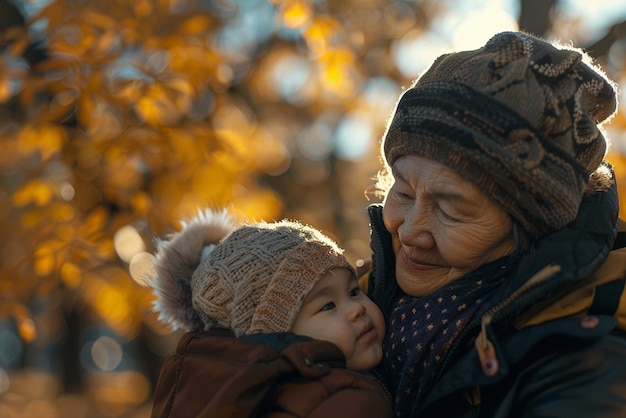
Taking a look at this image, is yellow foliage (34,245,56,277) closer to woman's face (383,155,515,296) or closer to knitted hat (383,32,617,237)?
woman's face (383,155,515,296)

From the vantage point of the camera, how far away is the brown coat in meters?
2.06

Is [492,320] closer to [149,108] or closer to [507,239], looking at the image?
[507,239]

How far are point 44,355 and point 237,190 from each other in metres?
16.0

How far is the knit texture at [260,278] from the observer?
238 centimetres

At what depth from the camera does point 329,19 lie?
576 centimetres

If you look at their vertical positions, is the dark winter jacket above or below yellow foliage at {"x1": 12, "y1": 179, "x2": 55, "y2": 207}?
above

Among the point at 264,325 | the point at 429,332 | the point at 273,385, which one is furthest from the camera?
the point at 264,325

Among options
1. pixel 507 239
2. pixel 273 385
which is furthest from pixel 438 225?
pixel 273 385

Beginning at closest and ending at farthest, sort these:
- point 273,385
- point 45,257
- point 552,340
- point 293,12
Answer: point 552,340 < point 273,385 < point 45,257 < point 293,12

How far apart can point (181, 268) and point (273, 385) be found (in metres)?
0.69

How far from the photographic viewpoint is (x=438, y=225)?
231cm

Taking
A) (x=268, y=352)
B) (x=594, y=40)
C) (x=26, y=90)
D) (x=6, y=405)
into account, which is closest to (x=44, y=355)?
(x=6, y=405)

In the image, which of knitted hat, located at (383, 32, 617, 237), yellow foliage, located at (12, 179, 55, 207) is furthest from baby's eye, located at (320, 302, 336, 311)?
yellow foliage, located at (12, 179, 55, 207)

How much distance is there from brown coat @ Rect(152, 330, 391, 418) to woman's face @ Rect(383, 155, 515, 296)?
14.3 inches
